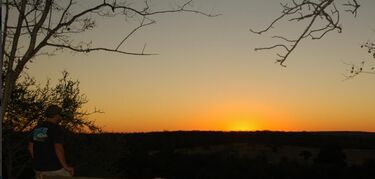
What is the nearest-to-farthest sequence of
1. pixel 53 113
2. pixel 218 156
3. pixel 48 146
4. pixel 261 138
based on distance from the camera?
1. pixel 53 113
2. pixel 48 146
3. pixel 218 156
4. pixel 261 138

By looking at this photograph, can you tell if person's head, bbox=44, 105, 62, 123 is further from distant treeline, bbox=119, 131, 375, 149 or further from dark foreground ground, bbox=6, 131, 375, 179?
distant treeline, bbox=119, 131, 375, 149

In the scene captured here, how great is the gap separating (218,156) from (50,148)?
68.6 metres

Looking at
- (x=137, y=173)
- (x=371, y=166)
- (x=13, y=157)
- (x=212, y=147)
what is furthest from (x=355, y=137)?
(x=13, y=157)

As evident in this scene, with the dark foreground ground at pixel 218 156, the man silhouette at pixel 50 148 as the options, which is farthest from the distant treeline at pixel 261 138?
the man silhouette at pixel 50 148

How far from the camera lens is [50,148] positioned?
8.09 meters

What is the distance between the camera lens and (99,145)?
1110 inches

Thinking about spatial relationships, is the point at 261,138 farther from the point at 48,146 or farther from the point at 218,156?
the point at 48,146

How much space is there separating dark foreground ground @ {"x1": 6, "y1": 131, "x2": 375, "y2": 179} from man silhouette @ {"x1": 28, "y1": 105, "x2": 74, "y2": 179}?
15917mm

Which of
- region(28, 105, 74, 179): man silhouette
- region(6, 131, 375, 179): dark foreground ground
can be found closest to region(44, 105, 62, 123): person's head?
region(28, 105, 74, 179): man silhouette

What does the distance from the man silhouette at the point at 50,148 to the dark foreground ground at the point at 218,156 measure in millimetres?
15917

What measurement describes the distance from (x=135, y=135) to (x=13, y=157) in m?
69.2

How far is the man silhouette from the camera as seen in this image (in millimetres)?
8008

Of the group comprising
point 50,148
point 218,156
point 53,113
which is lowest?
point 50,148

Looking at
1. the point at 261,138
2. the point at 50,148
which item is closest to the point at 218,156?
the point at 261,138
